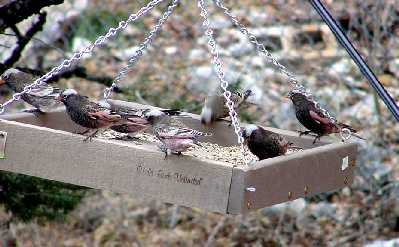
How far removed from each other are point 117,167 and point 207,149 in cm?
64

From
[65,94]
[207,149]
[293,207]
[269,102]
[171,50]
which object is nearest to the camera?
[65,94]

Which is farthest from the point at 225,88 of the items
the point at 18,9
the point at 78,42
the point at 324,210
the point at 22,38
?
the point at 78,42

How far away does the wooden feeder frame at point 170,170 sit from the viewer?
A: 270 centimetres

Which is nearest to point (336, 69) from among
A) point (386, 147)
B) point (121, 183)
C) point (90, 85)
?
point (386, 147)

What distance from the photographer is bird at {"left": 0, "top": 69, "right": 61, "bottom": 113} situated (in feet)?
11.4

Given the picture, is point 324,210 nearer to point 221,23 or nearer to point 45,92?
point 221,23

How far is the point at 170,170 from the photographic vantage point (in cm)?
280

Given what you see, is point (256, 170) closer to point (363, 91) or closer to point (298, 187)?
point (298, 187)

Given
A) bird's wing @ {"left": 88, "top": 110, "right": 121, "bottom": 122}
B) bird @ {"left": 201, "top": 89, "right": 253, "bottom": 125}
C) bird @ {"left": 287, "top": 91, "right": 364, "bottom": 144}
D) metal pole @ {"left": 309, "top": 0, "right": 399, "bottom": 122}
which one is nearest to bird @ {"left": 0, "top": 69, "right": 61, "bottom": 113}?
bird's wing @ {"left": 88, "top": 110, "right": 121, "bottom": 122}

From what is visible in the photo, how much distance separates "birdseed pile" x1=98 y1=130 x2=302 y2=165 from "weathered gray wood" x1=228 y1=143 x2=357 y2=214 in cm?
17

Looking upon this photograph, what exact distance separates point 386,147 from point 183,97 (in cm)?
139

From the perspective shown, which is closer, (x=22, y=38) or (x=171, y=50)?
(x=22, y=38)

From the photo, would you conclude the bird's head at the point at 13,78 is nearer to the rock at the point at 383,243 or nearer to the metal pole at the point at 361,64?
the metal pole at the point at 361,64

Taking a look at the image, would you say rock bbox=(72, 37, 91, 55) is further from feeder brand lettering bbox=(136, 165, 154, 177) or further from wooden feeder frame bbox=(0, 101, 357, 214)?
feeder brand lettering bbox=(136, 165, 154, 177)
